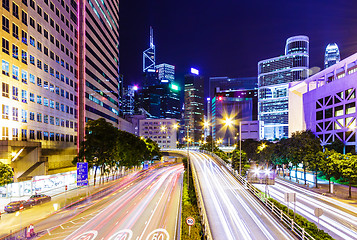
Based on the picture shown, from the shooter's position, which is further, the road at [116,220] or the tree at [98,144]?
the tree at [98,144]

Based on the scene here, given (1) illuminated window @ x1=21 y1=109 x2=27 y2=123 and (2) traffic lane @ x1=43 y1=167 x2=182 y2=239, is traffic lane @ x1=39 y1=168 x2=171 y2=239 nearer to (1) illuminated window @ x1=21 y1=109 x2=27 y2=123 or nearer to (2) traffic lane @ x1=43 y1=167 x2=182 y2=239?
(2) traffic lane @ x1=43 y1=167 x2=182 y2=239

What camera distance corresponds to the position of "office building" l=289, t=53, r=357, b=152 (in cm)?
6625

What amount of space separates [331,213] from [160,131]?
539 feet

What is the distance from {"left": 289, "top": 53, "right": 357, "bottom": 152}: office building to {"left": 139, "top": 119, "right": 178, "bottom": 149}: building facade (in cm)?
11221

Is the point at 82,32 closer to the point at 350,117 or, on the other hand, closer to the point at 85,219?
the point at 85,219

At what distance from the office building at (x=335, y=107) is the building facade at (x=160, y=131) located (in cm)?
11221

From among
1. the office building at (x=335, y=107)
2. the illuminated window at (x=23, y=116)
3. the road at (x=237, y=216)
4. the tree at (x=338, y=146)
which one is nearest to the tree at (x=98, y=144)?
the illuminated window at (x=23, y=116)

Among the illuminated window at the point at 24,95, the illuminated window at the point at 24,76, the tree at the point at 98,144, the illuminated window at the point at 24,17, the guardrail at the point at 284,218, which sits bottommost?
the guardrail at the point at 284,218

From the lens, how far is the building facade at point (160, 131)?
622 ft

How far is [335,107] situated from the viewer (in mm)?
72812

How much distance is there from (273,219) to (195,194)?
1156 centimetres

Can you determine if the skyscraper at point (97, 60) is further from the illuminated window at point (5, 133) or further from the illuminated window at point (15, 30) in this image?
the illuminated window at point (5, 133)

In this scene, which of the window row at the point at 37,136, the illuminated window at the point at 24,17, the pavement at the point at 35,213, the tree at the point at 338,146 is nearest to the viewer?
the pavement at the point at 35,213

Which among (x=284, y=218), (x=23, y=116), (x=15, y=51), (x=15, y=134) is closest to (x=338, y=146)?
(x=284, y=218)
